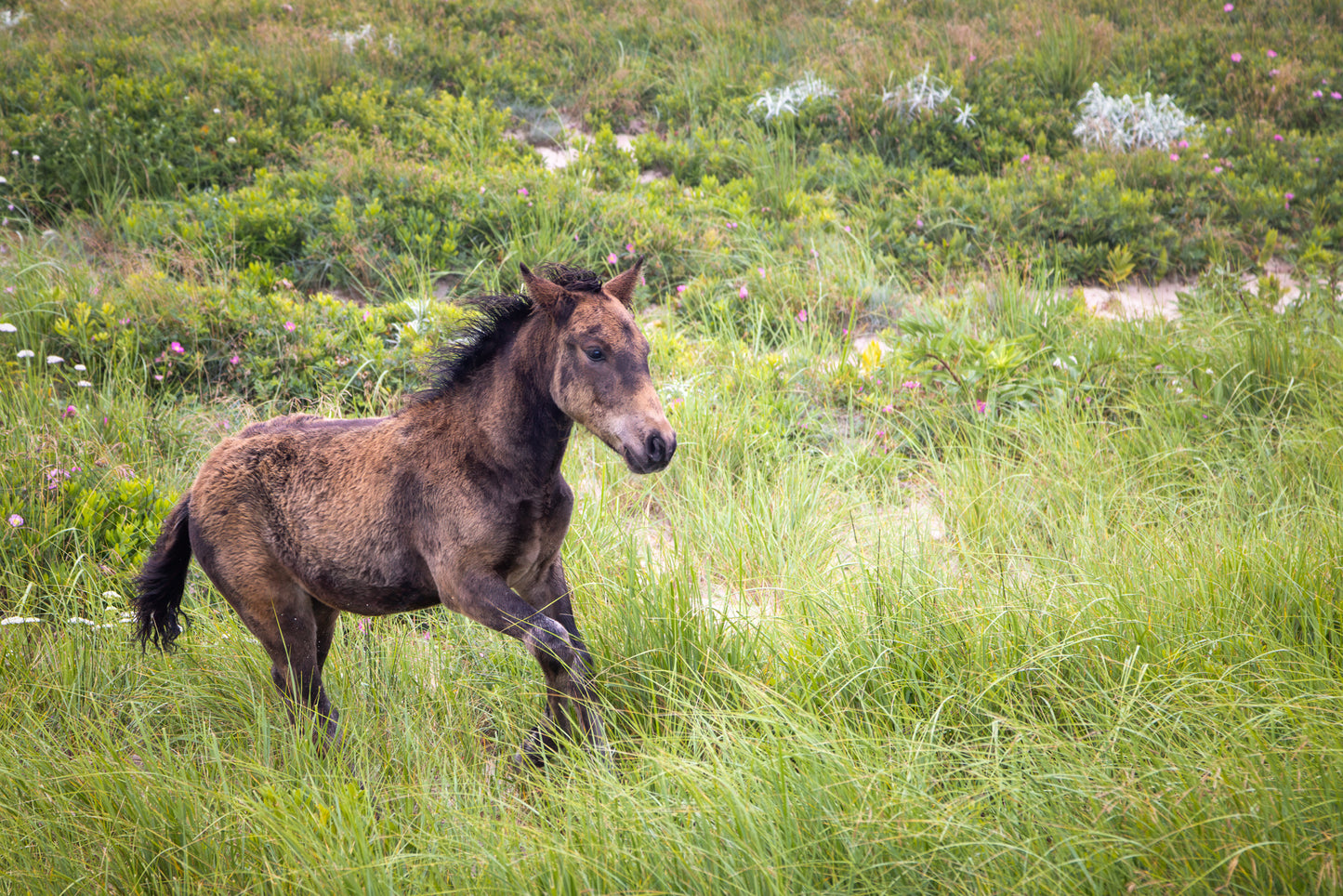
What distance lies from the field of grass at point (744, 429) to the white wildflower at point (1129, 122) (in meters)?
0.21

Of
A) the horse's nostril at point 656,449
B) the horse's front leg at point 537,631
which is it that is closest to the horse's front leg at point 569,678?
the horse's front leg at point 537,631

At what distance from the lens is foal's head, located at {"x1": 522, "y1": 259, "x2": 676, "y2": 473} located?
286 cm

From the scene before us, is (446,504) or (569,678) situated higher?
(446,504)

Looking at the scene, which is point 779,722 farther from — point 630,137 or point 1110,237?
point 630,137

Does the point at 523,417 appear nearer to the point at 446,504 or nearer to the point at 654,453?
the point at 446,504

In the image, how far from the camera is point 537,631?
9.78 feet

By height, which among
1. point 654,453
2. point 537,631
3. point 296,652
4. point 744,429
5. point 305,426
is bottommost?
point 744,429

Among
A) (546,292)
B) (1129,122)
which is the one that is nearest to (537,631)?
(546,292)

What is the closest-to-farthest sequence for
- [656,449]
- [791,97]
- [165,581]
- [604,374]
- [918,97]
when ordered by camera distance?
1. [656,449]
2. [604,374]
3. [165,581]
4. [918,97]
5. [791,97]

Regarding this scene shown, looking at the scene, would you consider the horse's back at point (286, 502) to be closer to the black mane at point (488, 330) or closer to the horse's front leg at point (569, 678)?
the black mane at point (488, 330)

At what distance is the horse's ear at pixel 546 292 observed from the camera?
312 cm

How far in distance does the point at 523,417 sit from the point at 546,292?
1.51 ft

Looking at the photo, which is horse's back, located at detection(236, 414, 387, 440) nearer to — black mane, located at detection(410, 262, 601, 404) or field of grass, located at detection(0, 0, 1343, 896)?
black mane, located at detection(410, 262, 601, 404)

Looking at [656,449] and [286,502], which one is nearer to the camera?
[656,449]
